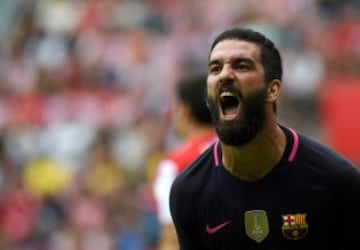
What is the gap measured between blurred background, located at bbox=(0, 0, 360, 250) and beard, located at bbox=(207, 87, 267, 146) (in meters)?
7.83

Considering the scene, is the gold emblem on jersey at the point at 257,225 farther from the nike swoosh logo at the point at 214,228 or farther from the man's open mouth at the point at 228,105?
the man's open mouth at the point at 228,105

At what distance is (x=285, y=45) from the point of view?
15383 millimetres

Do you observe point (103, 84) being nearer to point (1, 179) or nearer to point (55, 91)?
point (55, 91)

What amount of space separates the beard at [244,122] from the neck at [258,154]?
6cm

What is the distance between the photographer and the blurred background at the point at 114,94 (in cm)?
1438

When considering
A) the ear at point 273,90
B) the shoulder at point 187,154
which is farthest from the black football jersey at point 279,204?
the shoulder at point 187,154

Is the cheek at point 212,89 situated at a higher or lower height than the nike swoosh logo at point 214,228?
higher

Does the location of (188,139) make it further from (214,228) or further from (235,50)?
(235,50)

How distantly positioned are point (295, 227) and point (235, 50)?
75cm

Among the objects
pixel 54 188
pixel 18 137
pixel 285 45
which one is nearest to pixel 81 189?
pixel 54 188

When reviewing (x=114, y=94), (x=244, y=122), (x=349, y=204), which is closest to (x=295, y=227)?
(x=349, y=204)

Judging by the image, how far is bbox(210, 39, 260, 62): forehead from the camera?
523 centimetres

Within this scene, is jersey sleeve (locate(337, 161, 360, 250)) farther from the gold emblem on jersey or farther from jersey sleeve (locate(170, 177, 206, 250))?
jersey sleeve (locate(170, 177, 206, 250))

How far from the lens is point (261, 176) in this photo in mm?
5348
